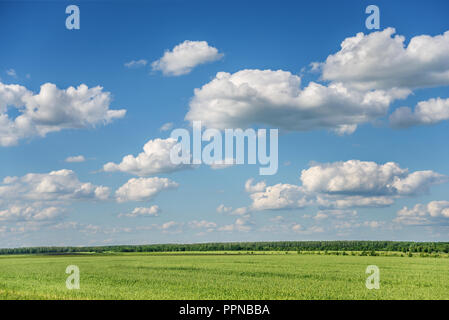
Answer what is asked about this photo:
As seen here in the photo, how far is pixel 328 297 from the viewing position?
29719mm

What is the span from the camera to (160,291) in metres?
32.2

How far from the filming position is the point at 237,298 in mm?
28969

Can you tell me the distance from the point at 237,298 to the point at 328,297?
21.3ft
